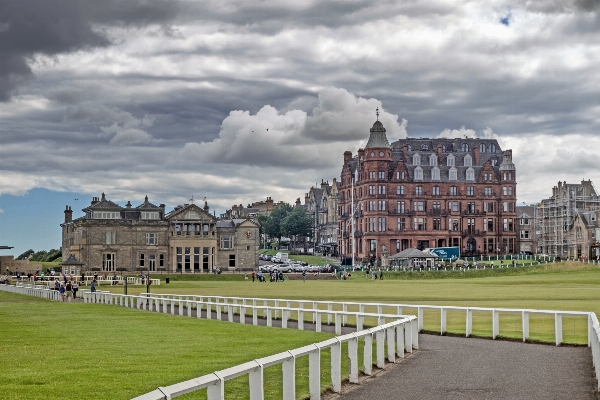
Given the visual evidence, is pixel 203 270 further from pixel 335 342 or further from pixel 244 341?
pixel 335 342

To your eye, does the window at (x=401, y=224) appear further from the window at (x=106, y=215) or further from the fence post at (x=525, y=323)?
the fence post at (x=525, y=323)

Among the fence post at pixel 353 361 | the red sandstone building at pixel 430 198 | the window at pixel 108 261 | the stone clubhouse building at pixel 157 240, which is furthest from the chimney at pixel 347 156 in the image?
the fence post at pixel 353 361

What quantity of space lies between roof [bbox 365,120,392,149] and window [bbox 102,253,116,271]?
50.1 meters

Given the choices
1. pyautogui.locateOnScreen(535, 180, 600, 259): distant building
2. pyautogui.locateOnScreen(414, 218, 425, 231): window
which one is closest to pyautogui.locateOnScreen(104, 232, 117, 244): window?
pyautogui.locateOnScreen(414, 218, 425, 231): window

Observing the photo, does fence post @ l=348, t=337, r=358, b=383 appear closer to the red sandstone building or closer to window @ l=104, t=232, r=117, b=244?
window @ l=104, t=232, r=117, b=244

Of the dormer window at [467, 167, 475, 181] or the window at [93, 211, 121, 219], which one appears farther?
the dormer window at [467, 167, 475, 181]

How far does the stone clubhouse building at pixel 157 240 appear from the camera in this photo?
149500mm

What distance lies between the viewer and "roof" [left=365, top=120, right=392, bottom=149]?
16938 centimetres

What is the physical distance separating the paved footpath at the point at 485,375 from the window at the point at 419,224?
144 metres

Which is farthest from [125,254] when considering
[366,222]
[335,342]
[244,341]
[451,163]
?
[335,342]

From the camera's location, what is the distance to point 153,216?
510ft

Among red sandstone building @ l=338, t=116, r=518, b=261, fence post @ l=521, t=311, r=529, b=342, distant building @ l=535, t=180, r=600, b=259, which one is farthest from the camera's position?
red sandstone building @ l=338, t=116, r=518, b=261

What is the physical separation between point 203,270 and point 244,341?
5049 inches

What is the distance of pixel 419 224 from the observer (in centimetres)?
17312
